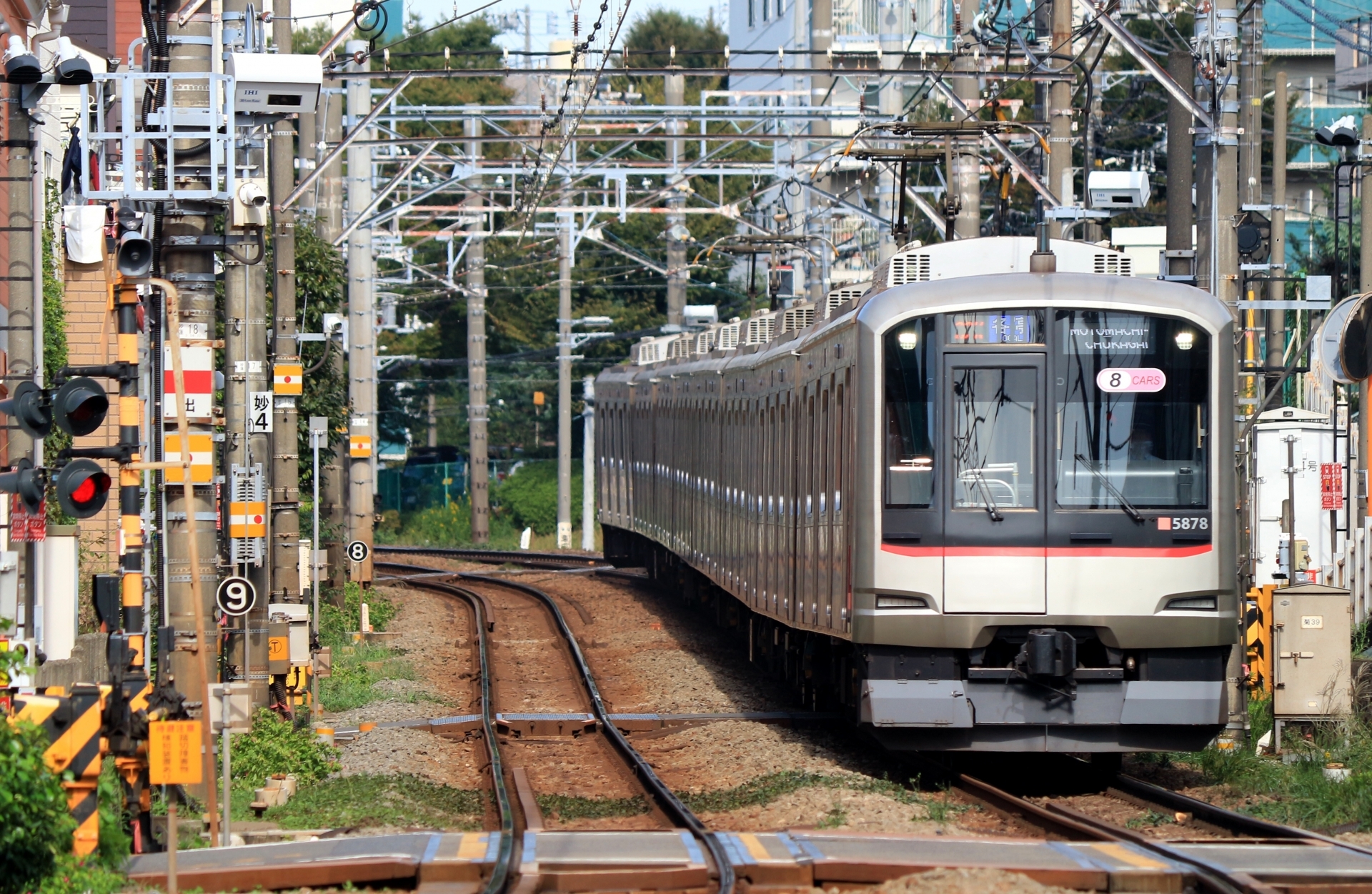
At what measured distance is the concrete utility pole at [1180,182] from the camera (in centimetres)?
1270

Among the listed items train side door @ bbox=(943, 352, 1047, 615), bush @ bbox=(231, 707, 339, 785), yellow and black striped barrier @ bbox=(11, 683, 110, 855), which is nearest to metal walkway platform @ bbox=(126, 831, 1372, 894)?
yellow and black striped barrier @ bbox=(11, 683, 110, 855)

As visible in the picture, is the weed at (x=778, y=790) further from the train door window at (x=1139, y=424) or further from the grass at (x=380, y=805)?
the train door window at (x=1139, y=424)

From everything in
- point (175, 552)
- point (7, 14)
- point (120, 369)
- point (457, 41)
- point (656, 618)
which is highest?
point (457, 41)

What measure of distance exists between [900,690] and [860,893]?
11.3 feet

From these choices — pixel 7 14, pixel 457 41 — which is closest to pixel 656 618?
pixel 7 14

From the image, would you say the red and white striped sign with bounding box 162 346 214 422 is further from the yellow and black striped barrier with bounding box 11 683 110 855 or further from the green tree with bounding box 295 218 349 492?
the green tree with bounding box 295 218 349 492

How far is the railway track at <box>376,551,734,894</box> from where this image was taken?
880 centimetres

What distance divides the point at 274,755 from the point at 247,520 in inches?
103

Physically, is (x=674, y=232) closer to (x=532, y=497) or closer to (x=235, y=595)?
(x=532, y=497)

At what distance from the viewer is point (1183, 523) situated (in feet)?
36.7

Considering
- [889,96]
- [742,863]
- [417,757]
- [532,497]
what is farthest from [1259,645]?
[532,497]

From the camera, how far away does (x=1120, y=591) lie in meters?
11.2

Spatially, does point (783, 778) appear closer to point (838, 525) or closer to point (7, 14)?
point (838, 525)

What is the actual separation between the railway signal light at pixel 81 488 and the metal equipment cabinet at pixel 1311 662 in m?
6.88
